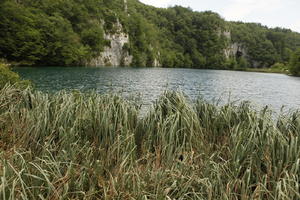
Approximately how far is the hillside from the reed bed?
1816 inches

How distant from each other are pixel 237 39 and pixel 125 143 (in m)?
174

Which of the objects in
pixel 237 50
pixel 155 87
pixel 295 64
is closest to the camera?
pixel 155 87

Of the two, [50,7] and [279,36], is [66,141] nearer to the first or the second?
[50,7]

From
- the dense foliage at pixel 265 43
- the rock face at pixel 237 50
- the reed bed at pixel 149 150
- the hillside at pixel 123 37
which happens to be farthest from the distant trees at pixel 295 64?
the rock face at pixel 237 50

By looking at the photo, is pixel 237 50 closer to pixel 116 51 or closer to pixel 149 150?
pixel 116 51

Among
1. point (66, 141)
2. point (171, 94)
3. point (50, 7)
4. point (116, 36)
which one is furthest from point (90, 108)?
point (116, 36)

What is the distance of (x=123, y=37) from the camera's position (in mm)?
84875

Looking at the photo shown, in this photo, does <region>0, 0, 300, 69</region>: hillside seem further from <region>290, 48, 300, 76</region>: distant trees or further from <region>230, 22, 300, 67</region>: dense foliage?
<region>290, 48, 300, 76</region>: distant trees

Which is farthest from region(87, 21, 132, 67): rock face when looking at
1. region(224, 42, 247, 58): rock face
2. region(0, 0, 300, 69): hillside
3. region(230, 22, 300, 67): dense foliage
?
region(230, 22, 300, 67): dense foliage

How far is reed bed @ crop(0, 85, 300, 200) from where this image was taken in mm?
2877

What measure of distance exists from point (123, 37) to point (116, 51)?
7801mm

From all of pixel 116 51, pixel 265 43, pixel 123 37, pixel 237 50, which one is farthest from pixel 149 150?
pixel 237 50

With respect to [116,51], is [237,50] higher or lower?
higher

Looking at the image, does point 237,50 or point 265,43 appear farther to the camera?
point 237,50
